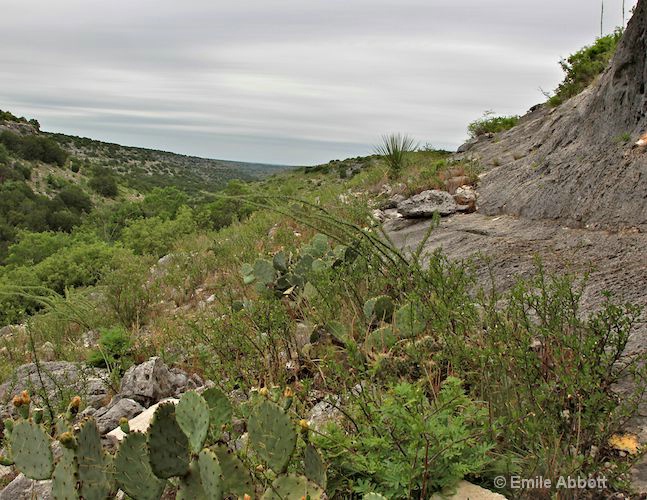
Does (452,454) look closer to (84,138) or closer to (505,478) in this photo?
(505,478)

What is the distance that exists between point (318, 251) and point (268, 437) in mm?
3108

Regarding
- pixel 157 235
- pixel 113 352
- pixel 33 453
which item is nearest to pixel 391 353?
pixel 33 453

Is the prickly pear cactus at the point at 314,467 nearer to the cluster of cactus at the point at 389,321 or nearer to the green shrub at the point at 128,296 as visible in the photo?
the cluster of cactus at the point at 389,321

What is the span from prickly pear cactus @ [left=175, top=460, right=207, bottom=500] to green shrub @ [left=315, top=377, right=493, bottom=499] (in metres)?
0.45

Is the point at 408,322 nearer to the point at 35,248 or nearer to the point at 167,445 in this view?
the point at 167,445

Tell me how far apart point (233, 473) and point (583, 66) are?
9206 mm

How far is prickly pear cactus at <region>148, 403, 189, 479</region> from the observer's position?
1813mm

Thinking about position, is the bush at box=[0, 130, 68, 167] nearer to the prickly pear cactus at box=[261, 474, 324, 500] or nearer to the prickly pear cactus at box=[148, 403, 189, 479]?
the prickly pear cactus at box=[148, 403, 189, 479]

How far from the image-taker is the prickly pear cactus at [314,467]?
6.08 ft

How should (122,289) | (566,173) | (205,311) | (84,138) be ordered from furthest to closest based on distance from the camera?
(84,138)
(122,289)
(205,311)
(566,173)

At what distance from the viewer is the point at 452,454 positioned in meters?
1.79

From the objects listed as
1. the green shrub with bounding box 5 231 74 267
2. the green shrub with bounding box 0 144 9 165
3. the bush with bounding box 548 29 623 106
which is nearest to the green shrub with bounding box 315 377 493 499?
the bush with bounding box 548 29 623 106

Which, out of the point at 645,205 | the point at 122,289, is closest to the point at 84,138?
the point at 122,289

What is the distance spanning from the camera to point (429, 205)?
21.0 feet
